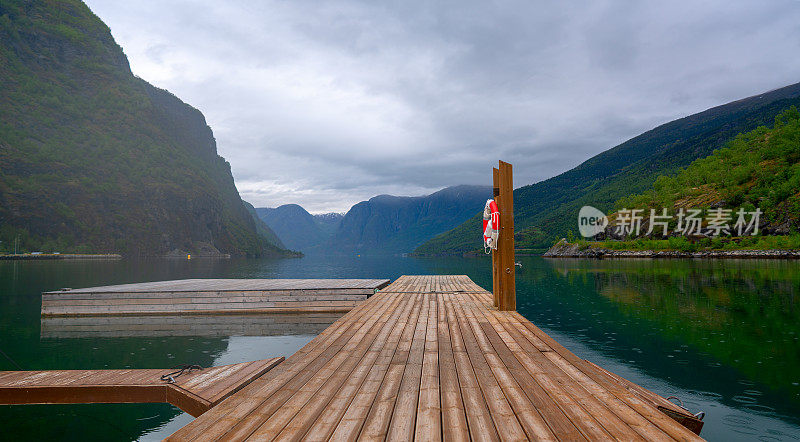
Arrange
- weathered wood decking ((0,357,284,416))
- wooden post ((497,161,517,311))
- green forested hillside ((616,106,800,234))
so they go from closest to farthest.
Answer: weathered wood decking ((0,357,284,416)) → wooden post ((497,161,517,311)) → green forested hillside ((616,106,800,234))

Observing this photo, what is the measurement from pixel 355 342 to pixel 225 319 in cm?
802

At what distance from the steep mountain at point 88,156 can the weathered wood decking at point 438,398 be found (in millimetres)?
121760

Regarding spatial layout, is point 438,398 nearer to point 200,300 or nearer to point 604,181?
point 200,300

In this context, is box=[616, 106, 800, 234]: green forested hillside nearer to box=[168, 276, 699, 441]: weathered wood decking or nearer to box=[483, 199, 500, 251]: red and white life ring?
box=[483, 199, 500, 251]: red and white life ring

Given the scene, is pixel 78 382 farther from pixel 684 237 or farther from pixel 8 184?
pixel 8 184

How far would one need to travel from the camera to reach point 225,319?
12445 mm

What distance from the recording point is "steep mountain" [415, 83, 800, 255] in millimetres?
124812

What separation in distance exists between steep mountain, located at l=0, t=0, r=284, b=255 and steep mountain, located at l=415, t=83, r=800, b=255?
95.1 m

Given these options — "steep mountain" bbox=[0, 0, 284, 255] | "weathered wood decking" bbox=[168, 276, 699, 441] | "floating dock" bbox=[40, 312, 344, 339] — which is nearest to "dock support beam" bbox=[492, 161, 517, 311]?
"weathered wood decking" bbox=[168, 276, 699, 441]

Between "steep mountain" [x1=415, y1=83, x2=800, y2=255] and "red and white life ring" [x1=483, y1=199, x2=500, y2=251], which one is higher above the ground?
"steep mountain" [x1=415, y1=83, x2=800, y2=255]

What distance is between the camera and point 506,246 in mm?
9094

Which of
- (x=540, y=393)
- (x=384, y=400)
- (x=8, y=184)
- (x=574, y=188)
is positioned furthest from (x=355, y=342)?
(x=574, y=188)

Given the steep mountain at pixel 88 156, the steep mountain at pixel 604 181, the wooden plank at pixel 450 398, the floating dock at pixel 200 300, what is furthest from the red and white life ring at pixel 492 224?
the steep mountain at pixel 88 156

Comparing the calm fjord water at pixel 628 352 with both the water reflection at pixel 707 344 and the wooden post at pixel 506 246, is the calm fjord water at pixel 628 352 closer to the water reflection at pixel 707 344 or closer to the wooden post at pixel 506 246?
the water reflection at pixel 707 344
